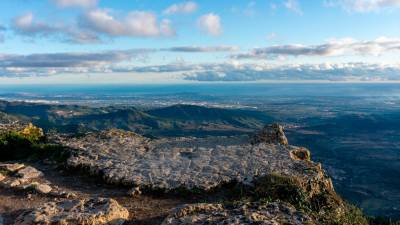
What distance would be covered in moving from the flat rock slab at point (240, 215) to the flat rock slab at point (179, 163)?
3.64 metres

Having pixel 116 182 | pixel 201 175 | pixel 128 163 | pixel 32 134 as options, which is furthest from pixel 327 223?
pixel 32 134

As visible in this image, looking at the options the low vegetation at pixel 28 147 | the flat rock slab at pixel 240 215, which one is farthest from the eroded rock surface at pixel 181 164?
the flat rock slab at pixel 240 215

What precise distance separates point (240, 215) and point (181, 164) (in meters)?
7.96

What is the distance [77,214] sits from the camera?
41.4 feet

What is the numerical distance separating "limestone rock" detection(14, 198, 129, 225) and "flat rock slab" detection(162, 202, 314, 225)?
177 cm

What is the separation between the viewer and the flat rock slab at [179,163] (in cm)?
1709

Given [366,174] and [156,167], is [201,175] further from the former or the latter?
[366,174]

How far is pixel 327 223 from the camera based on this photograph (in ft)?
37.2

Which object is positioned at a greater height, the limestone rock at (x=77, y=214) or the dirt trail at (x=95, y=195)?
the limestone rock at (x=77, y=214)

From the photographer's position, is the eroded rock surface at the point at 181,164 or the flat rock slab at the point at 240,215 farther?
the eroded rock surface at the point at 181,164

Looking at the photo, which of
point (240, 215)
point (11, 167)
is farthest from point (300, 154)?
point (11, 167)

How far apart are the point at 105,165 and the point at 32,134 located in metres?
10.6

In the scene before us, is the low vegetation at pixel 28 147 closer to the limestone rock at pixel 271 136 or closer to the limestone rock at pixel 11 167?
the limestone rock at pixel 11 167

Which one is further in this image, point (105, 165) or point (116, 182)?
point (105, 165)
